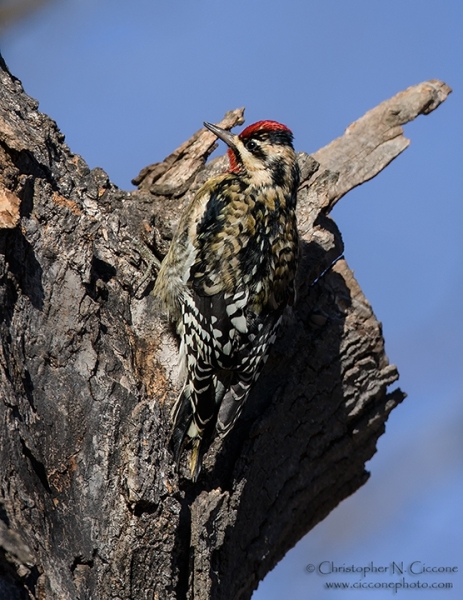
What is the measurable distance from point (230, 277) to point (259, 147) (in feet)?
2.79

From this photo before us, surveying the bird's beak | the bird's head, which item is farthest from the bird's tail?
the bird's beak

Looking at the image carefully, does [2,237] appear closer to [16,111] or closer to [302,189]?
[16,111]

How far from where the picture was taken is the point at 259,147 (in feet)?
13.9

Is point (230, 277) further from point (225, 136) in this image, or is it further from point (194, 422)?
point (225, 136)

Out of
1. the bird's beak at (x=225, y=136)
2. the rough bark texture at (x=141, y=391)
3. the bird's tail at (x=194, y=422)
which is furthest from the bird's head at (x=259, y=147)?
the bird's tail at (x=194, y=422)

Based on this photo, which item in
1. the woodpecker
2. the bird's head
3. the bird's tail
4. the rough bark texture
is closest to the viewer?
the rough bark texture

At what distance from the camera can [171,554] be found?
2977mm

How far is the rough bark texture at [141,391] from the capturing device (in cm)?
282

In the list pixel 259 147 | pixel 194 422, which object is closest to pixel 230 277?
pixel 194 422

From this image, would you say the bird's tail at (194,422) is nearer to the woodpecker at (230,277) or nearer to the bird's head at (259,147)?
the woodpecker at (230,277)

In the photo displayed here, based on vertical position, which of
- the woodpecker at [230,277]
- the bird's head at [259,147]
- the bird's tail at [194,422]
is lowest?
the bird's tail at [194,422]

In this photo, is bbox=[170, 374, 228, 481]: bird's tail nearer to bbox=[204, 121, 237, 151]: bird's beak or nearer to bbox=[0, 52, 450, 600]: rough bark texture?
bbox=[0, 52, 450, 600]: rough bark texture

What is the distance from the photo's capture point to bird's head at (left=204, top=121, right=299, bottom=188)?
165 inches

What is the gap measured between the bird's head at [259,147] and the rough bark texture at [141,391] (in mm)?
113
